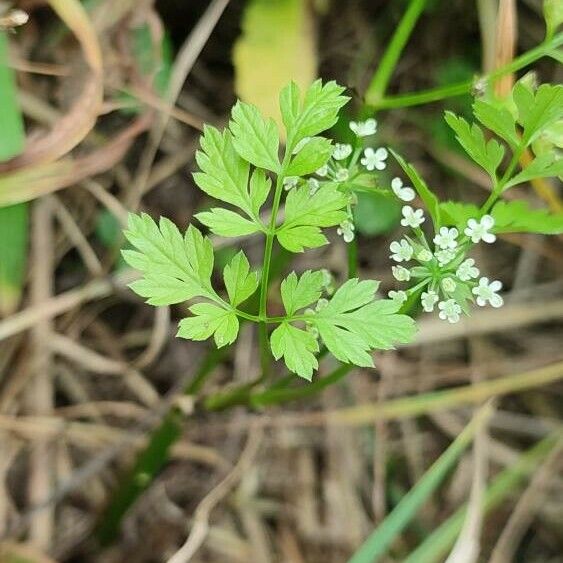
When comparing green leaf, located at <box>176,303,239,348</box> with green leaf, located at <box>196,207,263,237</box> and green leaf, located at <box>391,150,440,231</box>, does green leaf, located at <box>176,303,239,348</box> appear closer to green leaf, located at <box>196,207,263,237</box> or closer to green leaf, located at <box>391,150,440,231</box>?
green leaf, located at <box>196,207,263,237</box>

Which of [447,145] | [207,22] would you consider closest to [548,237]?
[447,145]

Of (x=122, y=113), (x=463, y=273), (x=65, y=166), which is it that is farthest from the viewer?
(x=122, y=113)

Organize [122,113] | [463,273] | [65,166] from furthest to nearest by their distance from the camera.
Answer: [122,113]
[65,166]
[463,273]

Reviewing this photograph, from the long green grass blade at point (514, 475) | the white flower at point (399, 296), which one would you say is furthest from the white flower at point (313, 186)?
the long green grass blade at point (514, 475)

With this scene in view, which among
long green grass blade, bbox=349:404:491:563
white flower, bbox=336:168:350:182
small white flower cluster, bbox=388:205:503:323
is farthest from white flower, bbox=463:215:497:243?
long green grass blade, bbox=349:404:491:563

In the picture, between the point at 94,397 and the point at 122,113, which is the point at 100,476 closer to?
the point at 94,397

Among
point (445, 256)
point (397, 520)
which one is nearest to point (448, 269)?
point (445, 256)

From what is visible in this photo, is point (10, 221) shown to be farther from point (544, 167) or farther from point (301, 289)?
point (544, 167)

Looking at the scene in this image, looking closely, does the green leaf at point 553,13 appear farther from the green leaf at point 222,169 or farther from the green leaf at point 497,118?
the green leaf at point 222,169
